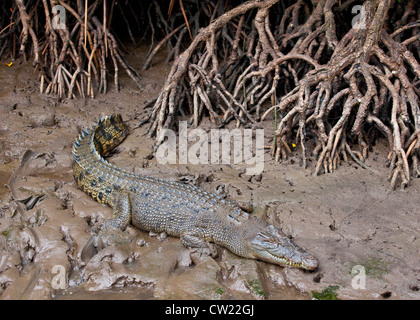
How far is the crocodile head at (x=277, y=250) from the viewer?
304 cm

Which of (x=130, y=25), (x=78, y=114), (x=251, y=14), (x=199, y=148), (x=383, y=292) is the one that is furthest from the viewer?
(x=130, y=25)

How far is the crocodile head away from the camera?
9.98 ft

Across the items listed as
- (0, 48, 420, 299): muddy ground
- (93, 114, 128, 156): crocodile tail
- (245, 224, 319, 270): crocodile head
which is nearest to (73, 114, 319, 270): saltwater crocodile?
(245, 224, 319, 270): crocodile head

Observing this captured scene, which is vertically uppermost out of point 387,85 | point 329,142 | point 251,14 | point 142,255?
point 251,14

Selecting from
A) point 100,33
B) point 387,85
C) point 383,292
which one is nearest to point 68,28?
point 100,33

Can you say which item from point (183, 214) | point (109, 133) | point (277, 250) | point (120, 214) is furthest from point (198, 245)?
point (109, 133)

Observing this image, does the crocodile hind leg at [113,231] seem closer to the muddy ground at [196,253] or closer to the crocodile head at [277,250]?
the muddy ground at [196,253]

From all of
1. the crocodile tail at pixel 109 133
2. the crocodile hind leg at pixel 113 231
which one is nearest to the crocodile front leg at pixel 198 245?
the crocodile hind leg at pixel 113 231

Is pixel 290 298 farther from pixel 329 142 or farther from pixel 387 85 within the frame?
pixel 387 85

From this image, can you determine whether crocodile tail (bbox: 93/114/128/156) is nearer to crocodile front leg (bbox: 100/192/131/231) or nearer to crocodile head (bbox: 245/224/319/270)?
crocodile front leg (bbox: 100/192/131/231)

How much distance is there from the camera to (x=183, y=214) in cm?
359

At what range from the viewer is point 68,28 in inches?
231

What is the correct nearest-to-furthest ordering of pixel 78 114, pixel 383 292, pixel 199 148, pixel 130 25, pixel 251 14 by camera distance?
pixel 383 292, pixel 199 148, pixel 78 114, pixel 251 14, pixel 130 25

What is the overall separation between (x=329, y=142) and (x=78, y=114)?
3387mm
